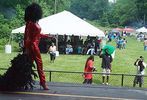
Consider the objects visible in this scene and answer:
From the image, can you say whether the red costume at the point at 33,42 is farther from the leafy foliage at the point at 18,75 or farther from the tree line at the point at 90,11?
the tree line at the point at 90,11

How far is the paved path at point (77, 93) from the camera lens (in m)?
10.1

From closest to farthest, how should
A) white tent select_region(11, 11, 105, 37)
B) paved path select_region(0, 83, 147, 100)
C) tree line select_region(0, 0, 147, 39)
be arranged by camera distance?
paved path select_region(0, 83, 147, 100) → white tent select_region(11, 11, 105, 37) → tree line select_region(0, 0, 147, 39)

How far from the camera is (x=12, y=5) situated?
58281 millimetres

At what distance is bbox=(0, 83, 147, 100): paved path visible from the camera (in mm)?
10125

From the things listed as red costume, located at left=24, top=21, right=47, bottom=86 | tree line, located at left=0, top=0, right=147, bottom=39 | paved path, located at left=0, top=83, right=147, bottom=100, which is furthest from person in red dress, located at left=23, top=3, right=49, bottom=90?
tree line, located at left=0, top=0, right=147, bottom=39

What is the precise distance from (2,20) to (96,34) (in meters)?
18.6

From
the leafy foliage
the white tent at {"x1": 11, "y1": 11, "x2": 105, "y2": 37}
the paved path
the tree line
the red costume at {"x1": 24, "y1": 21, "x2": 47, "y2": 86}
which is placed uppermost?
the tree line

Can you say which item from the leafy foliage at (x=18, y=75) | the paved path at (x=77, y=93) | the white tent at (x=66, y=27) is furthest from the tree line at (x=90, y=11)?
the leafy foliage at (x=18, y=75)

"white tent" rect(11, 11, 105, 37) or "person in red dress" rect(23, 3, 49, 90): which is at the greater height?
"white tent" rect(11, 11, 105, 37)

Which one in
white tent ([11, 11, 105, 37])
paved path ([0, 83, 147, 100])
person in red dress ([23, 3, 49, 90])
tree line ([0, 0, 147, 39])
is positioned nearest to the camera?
paved path ([0, 83, 147, 100])

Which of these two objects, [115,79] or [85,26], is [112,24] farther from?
[115,79]

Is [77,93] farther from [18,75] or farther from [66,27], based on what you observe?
[66,27]

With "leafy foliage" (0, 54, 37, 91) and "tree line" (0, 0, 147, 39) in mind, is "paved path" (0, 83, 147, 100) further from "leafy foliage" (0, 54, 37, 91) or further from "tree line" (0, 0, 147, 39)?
"tree line" (0, 0, 147, 39)

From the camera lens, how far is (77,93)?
35.9 ft
